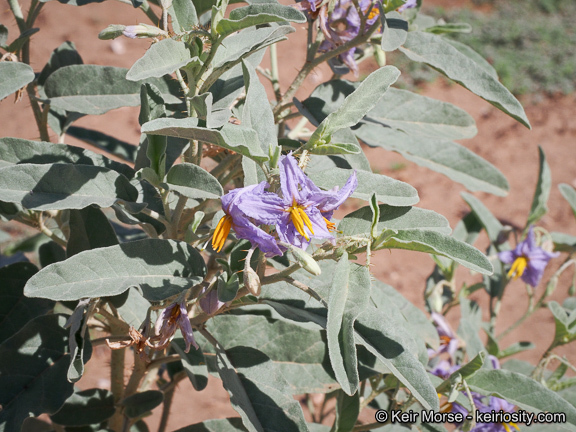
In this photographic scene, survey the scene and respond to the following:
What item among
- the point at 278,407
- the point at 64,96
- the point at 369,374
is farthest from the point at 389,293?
the point at 64,96

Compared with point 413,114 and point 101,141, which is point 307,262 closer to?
point 413,114

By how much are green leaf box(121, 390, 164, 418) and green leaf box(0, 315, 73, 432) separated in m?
0.24

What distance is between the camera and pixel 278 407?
45.8 inches

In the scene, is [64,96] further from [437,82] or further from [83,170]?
[437,82]

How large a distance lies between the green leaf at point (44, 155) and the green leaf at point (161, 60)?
303 mm

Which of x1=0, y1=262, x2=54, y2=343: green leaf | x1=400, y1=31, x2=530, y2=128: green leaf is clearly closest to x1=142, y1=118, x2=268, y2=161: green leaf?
x1=400, y1=31, x2=530, y2=128: green leaf

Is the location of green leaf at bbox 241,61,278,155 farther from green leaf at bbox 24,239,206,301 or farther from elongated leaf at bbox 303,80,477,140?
elongated leaf at bbox 303,80,477,140

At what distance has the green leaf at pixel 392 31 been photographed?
1.16 meters

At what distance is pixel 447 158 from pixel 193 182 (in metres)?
0.85

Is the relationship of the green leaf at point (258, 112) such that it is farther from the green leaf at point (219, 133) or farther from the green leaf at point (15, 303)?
the green leaf at point (15, 303)

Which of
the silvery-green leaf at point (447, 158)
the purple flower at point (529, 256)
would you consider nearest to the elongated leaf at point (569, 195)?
the purple flower at point (529, 256)

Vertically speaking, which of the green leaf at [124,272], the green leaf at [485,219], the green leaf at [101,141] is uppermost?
the green leaf at [124,272]

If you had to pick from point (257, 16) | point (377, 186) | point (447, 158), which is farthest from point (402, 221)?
point (447, 158)

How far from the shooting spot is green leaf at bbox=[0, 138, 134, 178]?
1088 millimetres
